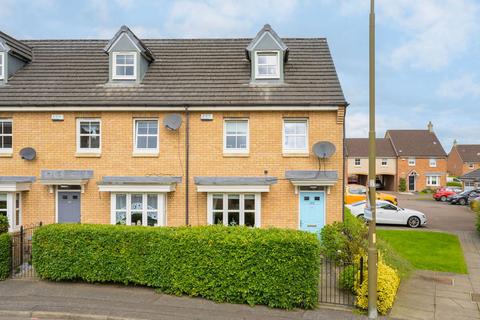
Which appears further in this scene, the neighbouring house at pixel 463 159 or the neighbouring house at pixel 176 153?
the neighbouring house at pixel 463 159

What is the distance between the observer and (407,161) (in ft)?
173

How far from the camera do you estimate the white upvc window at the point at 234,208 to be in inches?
547

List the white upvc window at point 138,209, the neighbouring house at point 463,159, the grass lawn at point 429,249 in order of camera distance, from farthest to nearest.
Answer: the neighbouring house at point 463,159
the white upvc window at point 138,209
the grass lawn at point 429,249

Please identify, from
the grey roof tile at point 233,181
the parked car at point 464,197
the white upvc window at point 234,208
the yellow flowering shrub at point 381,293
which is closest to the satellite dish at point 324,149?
the grey roof tile at point 233,181

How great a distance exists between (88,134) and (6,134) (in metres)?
3.34

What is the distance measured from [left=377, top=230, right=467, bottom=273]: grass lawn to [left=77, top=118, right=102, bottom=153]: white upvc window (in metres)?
12.1

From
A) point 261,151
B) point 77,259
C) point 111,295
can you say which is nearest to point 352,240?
point 261,151

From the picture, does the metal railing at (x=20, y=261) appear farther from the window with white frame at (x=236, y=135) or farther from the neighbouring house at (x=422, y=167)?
the neighbouring house at (x=422, y=167)

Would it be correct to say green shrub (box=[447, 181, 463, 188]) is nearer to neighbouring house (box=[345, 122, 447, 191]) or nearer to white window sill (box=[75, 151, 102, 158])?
neighbouring house (box=[345, 122, 447, 191])

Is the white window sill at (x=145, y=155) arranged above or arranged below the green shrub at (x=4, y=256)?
above

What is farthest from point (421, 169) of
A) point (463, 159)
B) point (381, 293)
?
point (381, 293)

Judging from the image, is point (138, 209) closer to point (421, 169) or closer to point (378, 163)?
point (378, 163)

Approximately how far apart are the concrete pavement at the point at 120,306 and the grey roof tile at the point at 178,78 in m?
7.40

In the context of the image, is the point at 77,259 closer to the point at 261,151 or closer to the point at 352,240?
the point at 261,151
